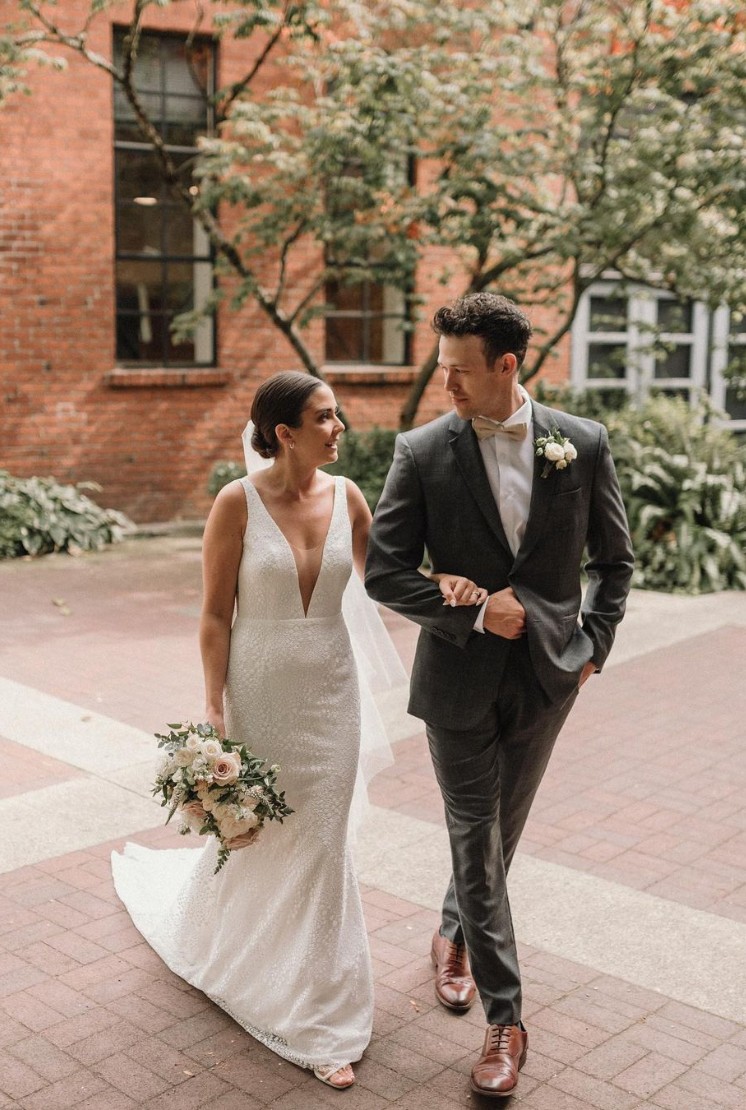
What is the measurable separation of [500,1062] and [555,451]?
170 cm

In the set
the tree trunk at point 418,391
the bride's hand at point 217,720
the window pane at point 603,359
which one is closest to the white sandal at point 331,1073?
the bride's hand at point 217,720

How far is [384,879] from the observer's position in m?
4.98

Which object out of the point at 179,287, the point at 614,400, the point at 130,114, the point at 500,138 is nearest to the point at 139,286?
the point at 179,287

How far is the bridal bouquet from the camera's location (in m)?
3.58

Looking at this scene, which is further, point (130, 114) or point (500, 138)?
point (130, 114)

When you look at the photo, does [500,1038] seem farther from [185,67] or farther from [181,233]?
[185,67]

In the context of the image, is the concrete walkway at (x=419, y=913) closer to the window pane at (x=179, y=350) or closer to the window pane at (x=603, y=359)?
the window pane at (x=179, y=350)

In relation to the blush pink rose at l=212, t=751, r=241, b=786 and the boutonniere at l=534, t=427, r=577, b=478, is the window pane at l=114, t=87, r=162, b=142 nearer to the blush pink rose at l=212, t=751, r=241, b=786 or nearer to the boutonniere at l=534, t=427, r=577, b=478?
the boutonniere at l=534, t=427, r=577, b=478

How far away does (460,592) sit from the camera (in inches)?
138

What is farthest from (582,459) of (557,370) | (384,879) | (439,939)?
(557,370)

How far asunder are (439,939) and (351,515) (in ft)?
4.69

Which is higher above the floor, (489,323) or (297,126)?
(297,126)

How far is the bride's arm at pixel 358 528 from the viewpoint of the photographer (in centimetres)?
411

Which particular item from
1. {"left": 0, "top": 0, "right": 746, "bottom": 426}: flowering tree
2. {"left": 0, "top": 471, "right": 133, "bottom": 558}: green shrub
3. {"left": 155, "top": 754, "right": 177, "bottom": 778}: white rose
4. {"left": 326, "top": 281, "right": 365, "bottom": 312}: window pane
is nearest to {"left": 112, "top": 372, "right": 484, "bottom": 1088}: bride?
{"left": 155, "top": 754, "right": 177, "bottom": 778}: white rose
